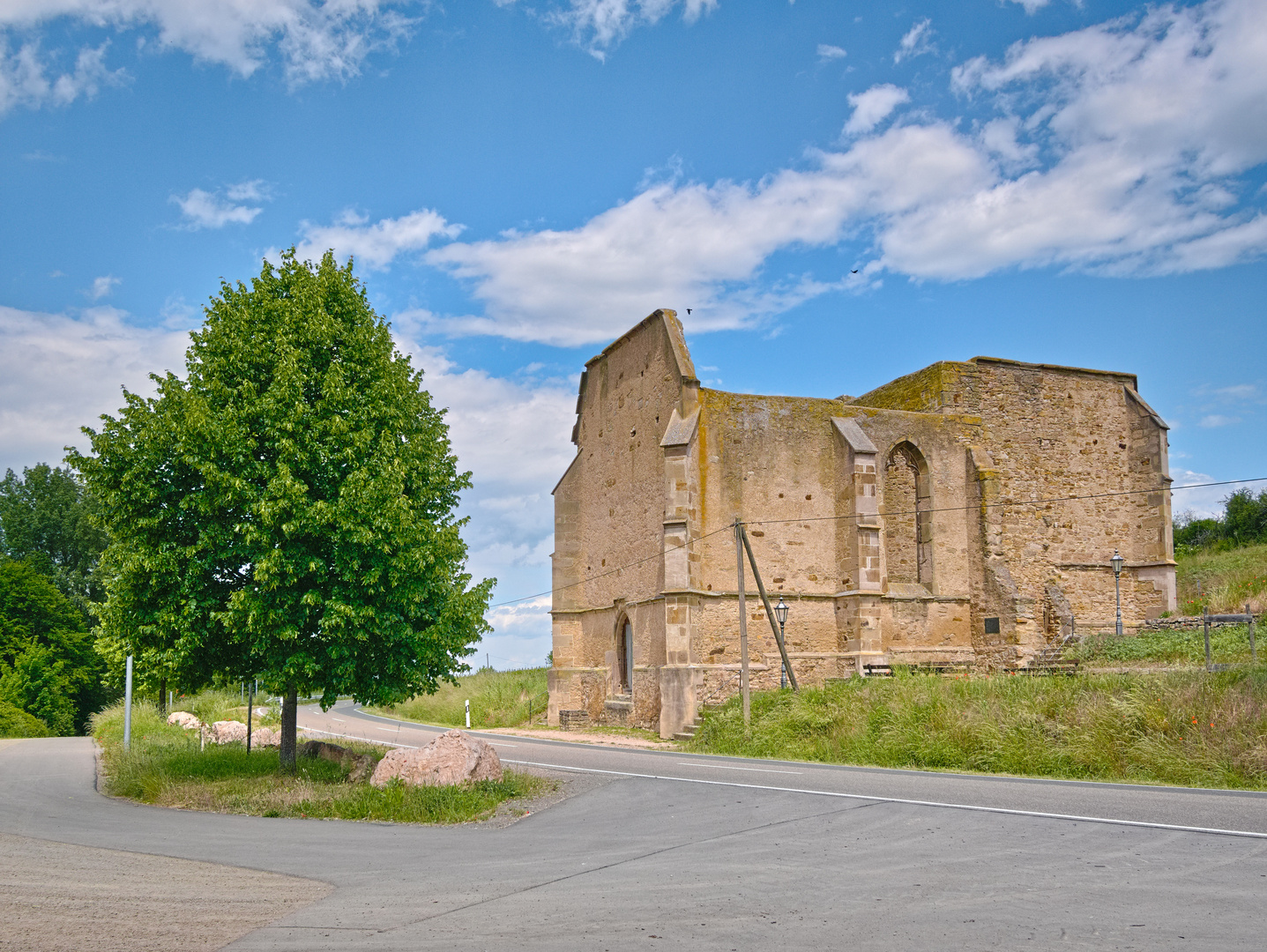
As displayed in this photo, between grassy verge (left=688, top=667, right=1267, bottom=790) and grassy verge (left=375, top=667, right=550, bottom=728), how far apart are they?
15308 mm

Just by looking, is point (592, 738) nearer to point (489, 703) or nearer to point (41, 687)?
point (489, 703)

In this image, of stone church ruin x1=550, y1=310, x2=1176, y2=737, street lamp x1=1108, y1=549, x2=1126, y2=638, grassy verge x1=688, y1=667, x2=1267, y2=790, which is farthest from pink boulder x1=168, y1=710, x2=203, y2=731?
street lamp x1=1108, y1=549, x2=1126, y2=638

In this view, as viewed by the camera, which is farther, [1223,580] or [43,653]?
[43,653]

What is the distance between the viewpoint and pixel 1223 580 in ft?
109

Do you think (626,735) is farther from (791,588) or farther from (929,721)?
(929,721)

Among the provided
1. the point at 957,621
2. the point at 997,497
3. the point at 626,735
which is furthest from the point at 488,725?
the point at 997,497

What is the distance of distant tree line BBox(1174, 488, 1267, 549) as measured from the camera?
45531 millimetres

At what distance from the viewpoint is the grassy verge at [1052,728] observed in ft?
44.4

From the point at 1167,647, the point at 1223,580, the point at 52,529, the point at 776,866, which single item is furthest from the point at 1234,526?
the point at 52,529

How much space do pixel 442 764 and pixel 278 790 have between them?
7.96ft

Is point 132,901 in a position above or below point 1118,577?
below

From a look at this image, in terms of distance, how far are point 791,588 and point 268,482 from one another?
55.6 ft

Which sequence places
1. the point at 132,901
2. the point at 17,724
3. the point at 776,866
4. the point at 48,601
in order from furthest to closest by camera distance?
the point at 48,601 < the point at 17,724 < the point at 776,866 < the point at 132,901

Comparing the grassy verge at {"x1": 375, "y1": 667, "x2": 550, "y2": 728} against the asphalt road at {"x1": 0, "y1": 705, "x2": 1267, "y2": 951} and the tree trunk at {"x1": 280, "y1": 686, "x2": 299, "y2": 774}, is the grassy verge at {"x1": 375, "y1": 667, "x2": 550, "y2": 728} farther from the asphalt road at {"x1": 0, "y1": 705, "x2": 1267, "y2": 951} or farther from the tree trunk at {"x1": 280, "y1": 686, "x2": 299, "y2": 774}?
the asphalt road at {"x1": 0, "y1": 705, "x2": 1267, "y2": 951}
